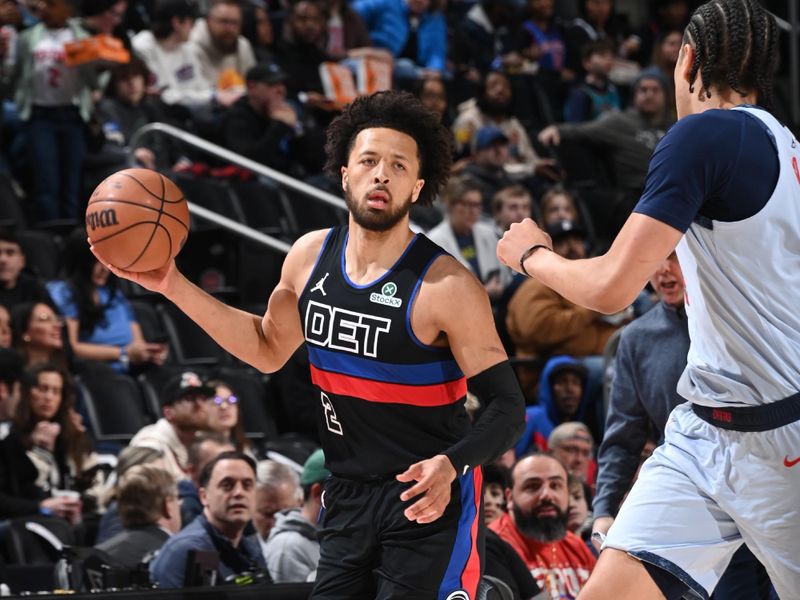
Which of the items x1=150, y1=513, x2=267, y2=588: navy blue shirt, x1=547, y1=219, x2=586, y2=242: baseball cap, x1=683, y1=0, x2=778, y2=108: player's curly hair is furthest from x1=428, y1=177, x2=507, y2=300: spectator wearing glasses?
x1=683, y1=0, x2=778, y2=108: player's curly hair

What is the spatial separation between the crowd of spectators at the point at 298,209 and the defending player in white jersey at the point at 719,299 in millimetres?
1227

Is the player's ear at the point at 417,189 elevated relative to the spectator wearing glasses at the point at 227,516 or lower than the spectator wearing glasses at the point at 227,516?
elevated

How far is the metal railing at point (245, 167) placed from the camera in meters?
9.28

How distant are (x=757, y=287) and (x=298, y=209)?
23.7 feet

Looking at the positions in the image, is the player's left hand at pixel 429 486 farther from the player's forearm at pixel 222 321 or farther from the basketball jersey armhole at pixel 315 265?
the player's forearm at pixel 222 321

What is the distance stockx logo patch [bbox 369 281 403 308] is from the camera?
13.2ft

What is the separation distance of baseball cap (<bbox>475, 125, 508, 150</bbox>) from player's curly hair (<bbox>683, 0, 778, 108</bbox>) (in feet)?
24.2

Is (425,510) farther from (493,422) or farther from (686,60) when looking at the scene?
(686,60)

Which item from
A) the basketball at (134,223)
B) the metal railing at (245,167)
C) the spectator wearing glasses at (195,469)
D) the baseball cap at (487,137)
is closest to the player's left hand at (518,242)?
the basketball at (134,223)

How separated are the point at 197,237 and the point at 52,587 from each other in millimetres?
3795

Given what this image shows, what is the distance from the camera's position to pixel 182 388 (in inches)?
301

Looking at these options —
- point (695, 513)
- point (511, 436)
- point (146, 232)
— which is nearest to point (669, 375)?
point (511, 436)

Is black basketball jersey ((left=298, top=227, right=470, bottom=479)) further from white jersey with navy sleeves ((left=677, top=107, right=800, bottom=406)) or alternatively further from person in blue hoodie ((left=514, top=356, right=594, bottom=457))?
person in blue hoodie ((left=514, top=356, right=594, bottom=457))

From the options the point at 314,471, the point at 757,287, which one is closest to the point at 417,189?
the point at 757,287
